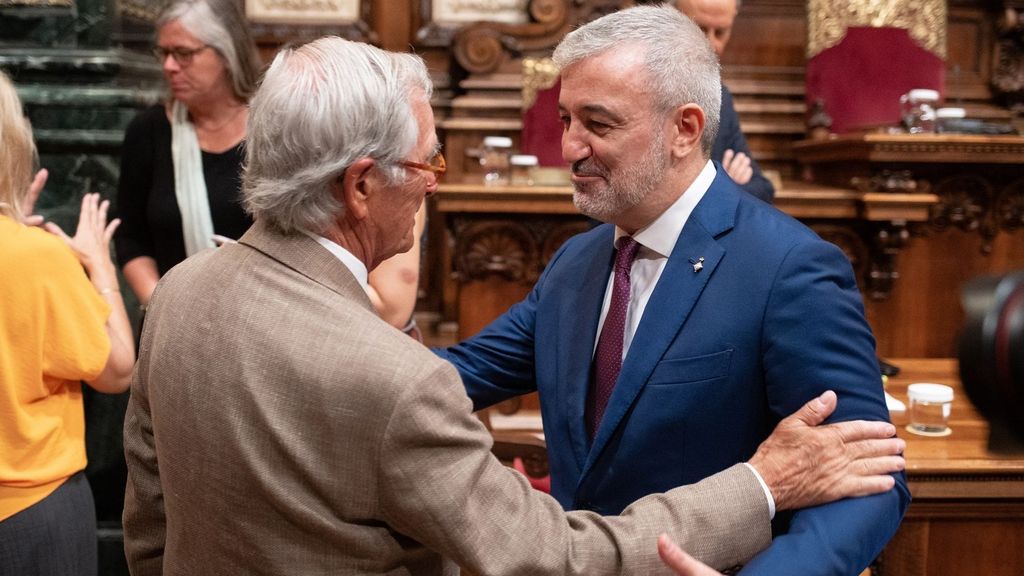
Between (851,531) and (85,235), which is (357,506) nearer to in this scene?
(851,531)

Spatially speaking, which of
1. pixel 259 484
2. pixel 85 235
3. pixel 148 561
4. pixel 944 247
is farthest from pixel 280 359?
pixel 944 247

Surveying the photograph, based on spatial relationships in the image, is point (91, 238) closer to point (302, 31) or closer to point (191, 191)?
point (191, 191)

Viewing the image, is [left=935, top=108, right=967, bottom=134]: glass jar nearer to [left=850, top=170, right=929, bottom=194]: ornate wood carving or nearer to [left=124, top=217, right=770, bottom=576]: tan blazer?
[left=850, top=170, right=929, bottom=194]: ornate wood carving

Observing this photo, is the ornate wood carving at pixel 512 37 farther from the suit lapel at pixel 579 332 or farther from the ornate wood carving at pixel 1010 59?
the suit lapel at pixel 579 332

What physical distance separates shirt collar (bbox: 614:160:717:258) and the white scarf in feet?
5.01

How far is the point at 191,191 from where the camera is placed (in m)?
3.00

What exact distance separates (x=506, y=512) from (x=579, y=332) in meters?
0.56

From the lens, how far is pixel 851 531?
159 cm

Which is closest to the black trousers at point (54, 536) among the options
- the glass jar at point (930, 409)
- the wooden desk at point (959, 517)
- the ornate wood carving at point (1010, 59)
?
the wooden desk at point (959, 517)

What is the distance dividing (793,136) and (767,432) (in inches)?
164

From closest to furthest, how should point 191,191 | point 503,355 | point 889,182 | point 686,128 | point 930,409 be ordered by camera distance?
point 686,128
point 503,355
point 930,409
point 191,191
point 889,182

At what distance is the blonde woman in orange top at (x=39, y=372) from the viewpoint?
2.14 metres

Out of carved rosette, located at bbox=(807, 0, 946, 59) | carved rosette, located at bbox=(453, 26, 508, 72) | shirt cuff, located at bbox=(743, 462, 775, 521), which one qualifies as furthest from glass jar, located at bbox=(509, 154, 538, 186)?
shirt cuff, located at bbox=(743, 462, 775, 521)

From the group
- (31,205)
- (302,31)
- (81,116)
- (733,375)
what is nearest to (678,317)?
(733,375)
